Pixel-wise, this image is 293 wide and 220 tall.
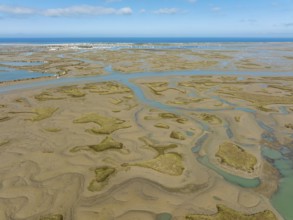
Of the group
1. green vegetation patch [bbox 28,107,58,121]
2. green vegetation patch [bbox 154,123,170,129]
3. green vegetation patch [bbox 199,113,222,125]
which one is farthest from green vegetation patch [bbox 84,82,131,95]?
green vegetation patch [bbox 199,113,222,125]

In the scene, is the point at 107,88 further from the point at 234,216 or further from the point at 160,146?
the point at 234,216

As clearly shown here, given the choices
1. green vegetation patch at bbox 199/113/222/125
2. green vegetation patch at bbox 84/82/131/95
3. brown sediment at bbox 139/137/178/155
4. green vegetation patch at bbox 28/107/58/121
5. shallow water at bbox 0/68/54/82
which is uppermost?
green vegetation patch at bbox 199/113/222/125

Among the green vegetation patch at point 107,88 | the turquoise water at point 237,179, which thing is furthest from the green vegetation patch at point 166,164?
the green vegetation patch at point 107,88

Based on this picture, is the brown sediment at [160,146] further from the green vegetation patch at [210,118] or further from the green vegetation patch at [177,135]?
the green vegetation patch at [210,118]

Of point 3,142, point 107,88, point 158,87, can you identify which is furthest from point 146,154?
point 158,87

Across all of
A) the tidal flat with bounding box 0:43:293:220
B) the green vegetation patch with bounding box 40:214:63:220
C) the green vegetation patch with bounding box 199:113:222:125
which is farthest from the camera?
the green vegetation patch with bounding box 199:113:222:125

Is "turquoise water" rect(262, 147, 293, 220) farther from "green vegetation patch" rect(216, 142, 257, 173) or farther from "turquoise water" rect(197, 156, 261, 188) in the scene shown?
"green vegetation patch" rect(216, 142, 257, 173)

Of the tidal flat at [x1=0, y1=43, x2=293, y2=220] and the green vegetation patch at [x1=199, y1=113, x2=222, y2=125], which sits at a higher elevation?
the green vegetation patch at [x1=199, y1=113, x2=222, y2=125]
